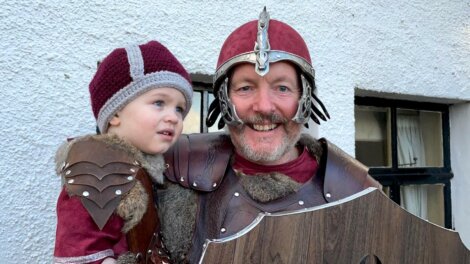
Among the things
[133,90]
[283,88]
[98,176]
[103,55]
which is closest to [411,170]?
[283,88]

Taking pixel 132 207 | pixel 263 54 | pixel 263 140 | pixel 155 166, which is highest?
pixel 263 54

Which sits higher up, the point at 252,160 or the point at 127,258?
the point at 252,160

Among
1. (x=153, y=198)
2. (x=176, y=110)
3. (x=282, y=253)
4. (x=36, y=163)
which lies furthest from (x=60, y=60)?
(x=282, y=253)

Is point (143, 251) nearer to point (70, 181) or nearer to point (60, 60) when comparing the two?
point (70, 181)

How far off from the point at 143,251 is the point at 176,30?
118 centimetres

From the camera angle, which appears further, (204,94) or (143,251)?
(204,94)

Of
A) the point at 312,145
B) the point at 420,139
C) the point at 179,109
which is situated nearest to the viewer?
the point at 179,109

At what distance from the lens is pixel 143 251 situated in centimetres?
127

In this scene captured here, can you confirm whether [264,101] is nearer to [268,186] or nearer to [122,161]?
[268,186]

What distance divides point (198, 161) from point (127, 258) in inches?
18.3

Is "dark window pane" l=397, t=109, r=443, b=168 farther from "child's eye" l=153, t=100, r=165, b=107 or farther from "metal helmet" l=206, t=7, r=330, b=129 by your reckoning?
"child's eye" l=153, t=100, r=165, b=107

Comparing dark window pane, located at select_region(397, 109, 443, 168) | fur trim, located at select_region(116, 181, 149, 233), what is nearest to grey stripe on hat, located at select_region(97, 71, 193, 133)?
fur trim, located at select_region(116, 181, 149, 233)

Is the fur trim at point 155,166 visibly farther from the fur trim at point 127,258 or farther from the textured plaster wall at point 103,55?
the textured plaster wall at point 103,55

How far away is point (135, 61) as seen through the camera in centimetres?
132
